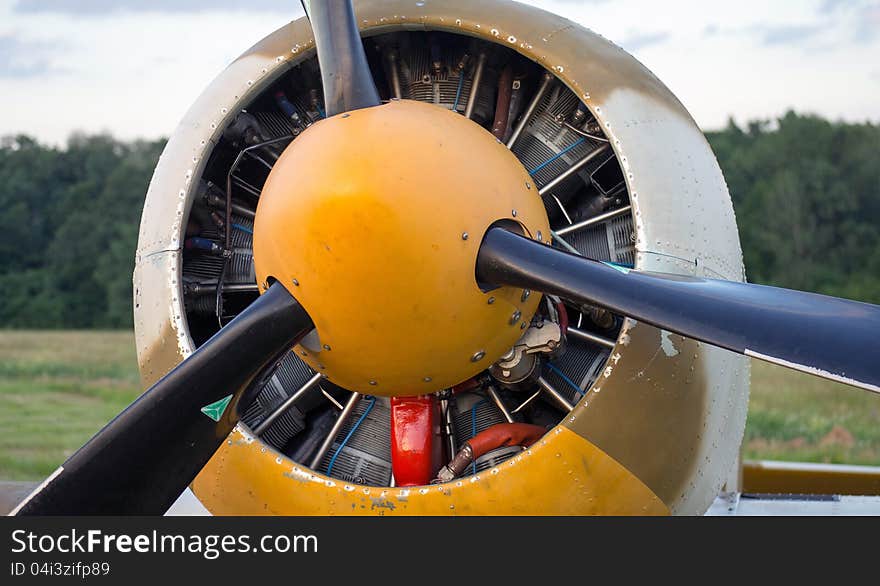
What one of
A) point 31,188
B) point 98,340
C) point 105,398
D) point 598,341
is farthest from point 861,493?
point 31,188

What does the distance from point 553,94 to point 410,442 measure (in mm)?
1757

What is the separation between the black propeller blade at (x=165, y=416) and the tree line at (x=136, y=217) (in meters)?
27.6

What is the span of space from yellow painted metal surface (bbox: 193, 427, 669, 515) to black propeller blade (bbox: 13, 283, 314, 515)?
0.70 meters

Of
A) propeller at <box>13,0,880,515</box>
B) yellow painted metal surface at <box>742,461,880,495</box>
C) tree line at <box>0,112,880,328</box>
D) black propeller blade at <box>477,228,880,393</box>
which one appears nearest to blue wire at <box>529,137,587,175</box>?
propeller at <box>13,0,880,515</box>

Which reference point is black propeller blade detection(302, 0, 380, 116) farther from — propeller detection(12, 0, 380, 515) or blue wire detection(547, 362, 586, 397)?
blue wire detection(547, 362, 586, 397)

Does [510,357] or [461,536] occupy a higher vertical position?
[510,357]

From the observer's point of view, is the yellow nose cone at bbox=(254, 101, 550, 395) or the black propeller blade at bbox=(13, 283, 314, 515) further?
the black propeller blade at bbox=(13, 283, 314, 515)

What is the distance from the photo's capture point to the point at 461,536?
167 inches

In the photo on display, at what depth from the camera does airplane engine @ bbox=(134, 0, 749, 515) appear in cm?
423

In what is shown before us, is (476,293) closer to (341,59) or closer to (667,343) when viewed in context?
(667,343)

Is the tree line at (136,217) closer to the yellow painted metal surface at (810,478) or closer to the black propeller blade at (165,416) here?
the yellow painted metal surface at (810,478)

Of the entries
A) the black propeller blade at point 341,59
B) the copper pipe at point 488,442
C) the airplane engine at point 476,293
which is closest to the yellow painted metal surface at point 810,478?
the airplane engine at point 476,293

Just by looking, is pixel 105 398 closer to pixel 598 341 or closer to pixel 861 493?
pixel 861 493

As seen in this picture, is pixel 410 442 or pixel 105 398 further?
pixel 105 398
